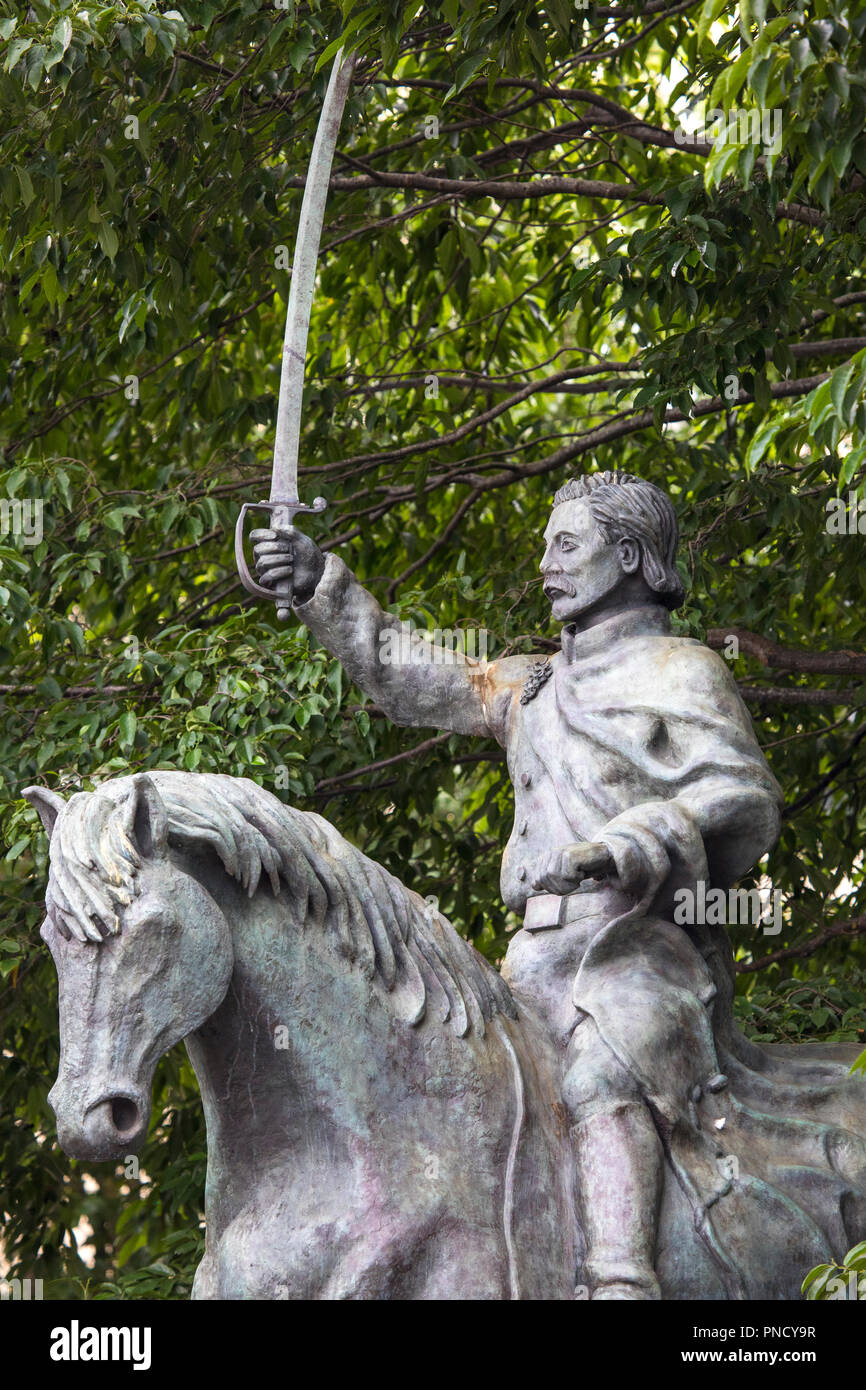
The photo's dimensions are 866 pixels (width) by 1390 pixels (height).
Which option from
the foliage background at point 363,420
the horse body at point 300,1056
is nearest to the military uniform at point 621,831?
the horse body at point 300,1056

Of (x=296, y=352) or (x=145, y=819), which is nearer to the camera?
(x=145, y=819)

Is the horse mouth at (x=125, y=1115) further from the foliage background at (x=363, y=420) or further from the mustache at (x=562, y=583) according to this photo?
the foliage background at (x=363, y=420)

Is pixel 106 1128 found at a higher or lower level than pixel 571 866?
lower

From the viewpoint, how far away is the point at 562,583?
5602 mm

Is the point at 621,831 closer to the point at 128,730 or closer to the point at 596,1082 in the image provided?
the point at 596,1082

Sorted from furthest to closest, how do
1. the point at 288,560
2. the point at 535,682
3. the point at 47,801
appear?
the point at 535,682 → the point at 288,560 → the point at 47,801

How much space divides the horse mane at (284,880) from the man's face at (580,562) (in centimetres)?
113

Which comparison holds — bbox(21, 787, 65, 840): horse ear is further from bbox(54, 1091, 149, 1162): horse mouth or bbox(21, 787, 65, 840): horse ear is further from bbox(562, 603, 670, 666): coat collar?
bbox(562, 603, 670, 666): coat collar

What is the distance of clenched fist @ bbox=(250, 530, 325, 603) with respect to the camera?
5.48 m

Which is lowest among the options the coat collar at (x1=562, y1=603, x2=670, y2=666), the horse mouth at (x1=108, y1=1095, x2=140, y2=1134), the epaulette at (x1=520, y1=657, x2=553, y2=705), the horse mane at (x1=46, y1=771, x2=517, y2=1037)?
the horse mouth at (x1=108, y1=1095, x2=140, y2=1134)

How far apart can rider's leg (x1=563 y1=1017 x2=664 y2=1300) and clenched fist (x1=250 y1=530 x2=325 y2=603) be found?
1457 millimetres

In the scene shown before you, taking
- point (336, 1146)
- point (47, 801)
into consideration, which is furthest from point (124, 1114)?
point (47, 801)

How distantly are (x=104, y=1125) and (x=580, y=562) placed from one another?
7.04 ft

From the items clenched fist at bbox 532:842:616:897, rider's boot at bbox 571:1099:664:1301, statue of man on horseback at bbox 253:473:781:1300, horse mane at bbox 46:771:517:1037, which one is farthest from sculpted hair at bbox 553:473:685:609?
rider's boot at bbox 571:1099:664:1301
